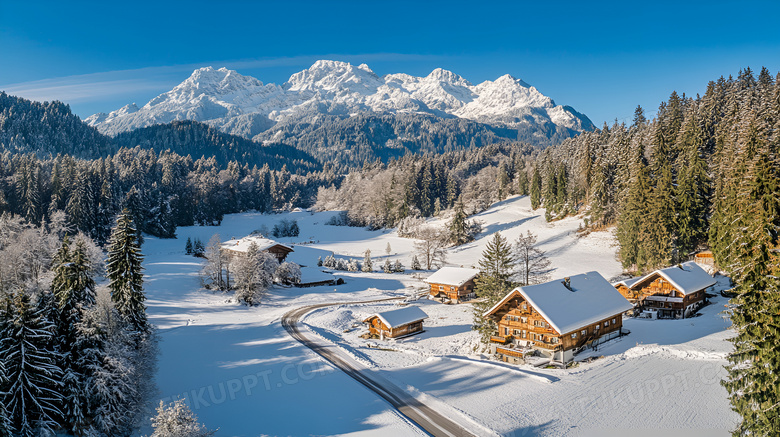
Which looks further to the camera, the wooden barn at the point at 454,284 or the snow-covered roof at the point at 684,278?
the wooden barn at the point at 454,284

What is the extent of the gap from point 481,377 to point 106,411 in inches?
899

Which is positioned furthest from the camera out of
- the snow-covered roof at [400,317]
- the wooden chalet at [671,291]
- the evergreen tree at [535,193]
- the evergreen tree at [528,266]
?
the evergreen tree at [535,193]

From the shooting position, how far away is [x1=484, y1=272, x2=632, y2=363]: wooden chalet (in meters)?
33.0

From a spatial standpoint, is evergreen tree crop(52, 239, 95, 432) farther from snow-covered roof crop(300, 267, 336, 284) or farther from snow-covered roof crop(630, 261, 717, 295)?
snow-covered roof crop(630, 261, 717, 295)

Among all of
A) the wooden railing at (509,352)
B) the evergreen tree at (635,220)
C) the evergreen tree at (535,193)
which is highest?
the evergreen tree at (535,193)

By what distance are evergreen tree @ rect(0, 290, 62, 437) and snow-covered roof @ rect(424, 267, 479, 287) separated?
148 feet

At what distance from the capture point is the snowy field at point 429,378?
24.3 m

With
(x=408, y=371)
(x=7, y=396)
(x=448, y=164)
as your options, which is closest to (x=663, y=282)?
(x=408, y=371)

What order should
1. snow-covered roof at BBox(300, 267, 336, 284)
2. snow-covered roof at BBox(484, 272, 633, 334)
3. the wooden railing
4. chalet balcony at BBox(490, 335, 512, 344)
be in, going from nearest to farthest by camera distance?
1. snow-covered roof at BBox(484, 272, 633, 334)
2. the wooden railing
3. chalet balcony at BBox(490, 335, 512, 344)
4. snow-covered roof at BBox(300, 267, 336, 284)

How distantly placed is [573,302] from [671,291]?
1527cm

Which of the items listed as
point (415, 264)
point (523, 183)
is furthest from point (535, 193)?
point (415, 264)

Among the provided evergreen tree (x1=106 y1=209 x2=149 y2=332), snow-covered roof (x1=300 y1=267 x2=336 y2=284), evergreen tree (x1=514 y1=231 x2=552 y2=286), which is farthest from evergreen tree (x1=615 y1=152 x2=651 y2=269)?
evergreen tree (x1=106 y1=209 x2=149 y2=332)

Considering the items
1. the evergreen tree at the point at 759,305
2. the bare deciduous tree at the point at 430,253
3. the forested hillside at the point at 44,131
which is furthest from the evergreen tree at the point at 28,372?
the forested hillside at the point at 44,131

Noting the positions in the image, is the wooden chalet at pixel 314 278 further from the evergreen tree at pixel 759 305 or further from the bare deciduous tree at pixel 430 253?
the evergreen tree at pixel 759 305
